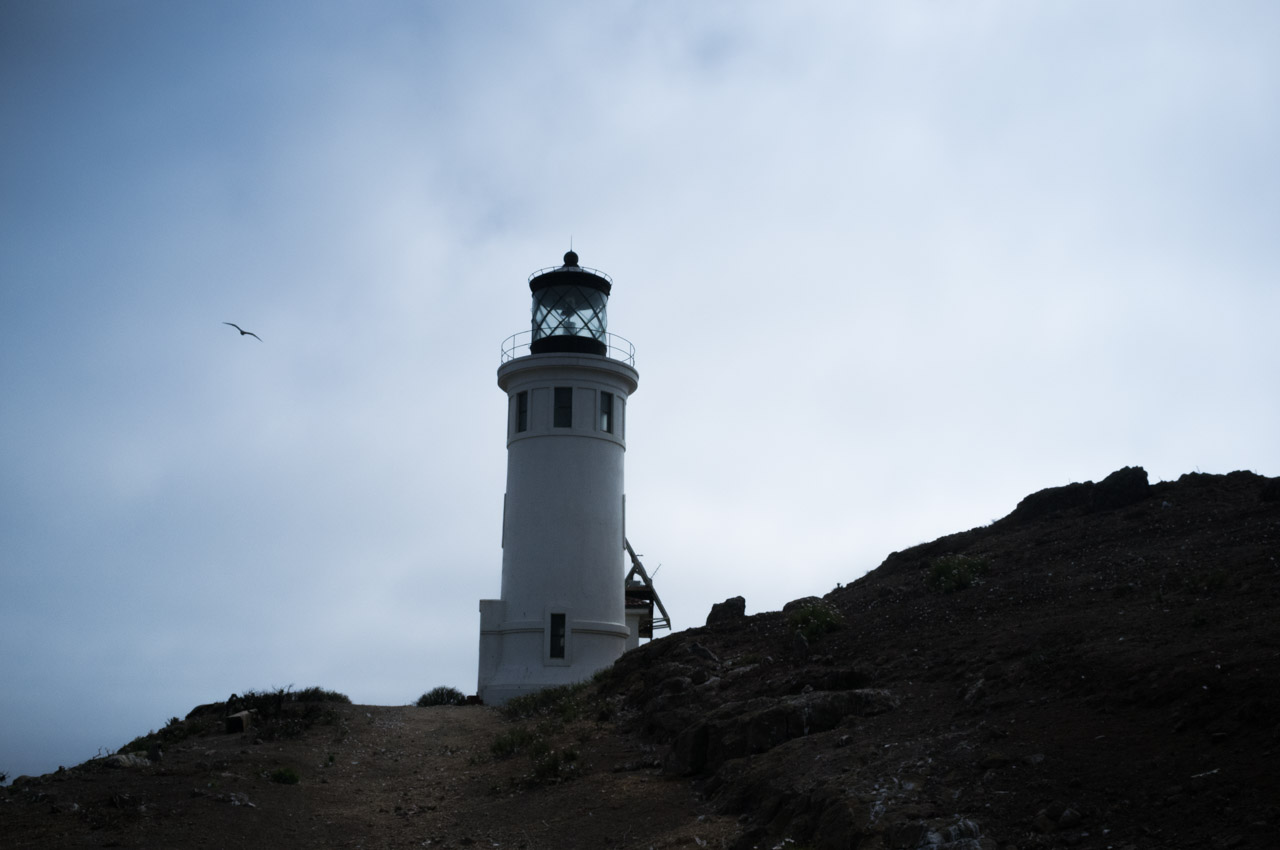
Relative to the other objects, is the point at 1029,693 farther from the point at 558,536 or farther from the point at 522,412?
the point at 522,412

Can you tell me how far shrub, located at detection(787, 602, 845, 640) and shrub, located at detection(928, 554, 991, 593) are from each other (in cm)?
173

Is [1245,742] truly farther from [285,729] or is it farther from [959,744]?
[285,729]

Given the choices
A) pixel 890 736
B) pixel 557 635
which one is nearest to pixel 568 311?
pixel 557 635

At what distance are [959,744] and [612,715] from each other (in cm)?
899

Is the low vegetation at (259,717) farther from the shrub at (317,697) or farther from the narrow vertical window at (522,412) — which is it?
the narrow vertical window at (522,412)

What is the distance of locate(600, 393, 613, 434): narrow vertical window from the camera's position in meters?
29.0

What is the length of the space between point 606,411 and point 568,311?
3.16 meters

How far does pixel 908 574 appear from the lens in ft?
64.5

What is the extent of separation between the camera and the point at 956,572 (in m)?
16.9

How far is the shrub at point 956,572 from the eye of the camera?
657 inches

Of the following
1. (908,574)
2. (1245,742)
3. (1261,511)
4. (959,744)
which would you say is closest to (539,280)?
(908,574)

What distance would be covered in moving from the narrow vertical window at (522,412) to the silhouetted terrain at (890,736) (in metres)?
9.23

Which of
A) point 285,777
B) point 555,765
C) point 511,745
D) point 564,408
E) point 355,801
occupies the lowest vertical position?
point 355,801

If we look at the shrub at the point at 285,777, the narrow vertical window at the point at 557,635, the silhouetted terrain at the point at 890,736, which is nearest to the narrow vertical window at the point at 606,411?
the narrow vertical window at the point at 557,635
